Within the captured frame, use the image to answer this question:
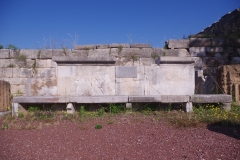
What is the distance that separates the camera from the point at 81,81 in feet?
19.2

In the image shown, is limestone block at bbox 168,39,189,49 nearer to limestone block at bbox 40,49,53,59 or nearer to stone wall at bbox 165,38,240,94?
stone wall at bbox 165,38,240,94

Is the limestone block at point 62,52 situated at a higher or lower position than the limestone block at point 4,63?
higher

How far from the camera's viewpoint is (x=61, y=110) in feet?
18.6

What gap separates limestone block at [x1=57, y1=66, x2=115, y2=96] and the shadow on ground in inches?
110

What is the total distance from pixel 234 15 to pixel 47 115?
974 centimetres

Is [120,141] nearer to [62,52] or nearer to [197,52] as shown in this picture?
[62,52]

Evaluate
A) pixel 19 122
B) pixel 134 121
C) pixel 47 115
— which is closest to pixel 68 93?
pixel 47 115

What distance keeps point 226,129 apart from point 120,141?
7.35ft

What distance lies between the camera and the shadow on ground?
12.5 feet

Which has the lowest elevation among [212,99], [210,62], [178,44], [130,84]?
[212,99]

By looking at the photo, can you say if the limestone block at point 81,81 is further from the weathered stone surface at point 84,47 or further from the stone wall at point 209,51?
the stone wall at point 209,51

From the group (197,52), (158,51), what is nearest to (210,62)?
(197,52)

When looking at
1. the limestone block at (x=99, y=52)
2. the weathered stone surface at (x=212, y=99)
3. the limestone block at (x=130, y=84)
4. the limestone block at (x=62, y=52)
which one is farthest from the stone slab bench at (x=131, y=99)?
the limestone block at (x=62, y=52)

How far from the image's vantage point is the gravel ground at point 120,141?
10.0 feet
